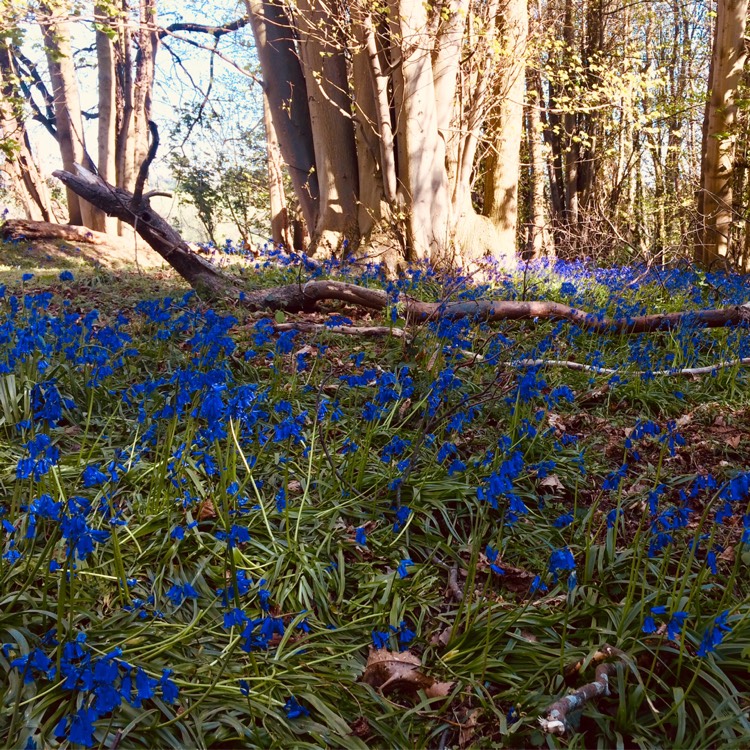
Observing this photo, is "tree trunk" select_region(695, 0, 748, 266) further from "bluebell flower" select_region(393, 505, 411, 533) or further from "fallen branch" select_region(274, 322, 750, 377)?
"bluebell flower" select_region(393, 505, 411, 533)

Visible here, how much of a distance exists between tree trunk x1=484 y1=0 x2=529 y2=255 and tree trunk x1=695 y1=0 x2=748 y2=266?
250cm

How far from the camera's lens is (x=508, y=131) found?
9469mm

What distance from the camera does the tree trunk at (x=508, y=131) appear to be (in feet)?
29.3

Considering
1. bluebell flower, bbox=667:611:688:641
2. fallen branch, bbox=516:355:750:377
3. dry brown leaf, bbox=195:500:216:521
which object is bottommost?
bluebell flower, bbox=667:611:688:641

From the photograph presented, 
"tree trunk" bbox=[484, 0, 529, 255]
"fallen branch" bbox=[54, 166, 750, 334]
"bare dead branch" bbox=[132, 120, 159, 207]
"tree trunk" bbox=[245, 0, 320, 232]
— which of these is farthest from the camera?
"tree trunk" bbox=[245, 0, 320, 232]

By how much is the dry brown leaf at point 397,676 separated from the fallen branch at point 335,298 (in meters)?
2.68

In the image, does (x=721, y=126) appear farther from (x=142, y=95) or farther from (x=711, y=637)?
(x=142, y=95)

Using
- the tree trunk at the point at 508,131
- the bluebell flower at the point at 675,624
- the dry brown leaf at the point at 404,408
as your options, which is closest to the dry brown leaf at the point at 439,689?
the bluebell flower at the point at 675,624

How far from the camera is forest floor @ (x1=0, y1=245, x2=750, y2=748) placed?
5.50ft

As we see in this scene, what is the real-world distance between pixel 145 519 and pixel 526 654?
55.6 inches

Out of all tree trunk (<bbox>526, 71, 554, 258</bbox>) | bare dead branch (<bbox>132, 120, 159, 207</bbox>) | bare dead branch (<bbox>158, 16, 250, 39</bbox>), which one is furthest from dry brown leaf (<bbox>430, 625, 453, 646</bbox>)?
bare dead branch (<bbox>158, 16, 250, 39</bbox>)

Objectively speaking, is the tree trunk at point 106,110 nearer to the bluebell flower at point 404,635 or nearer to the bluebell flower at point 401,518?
the bluebell flower at point 401,518

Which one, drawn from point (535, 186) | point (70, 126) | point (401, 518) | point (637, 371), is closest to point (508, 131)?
point (535, 186)

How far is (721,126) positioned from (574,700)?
8.53 metres
